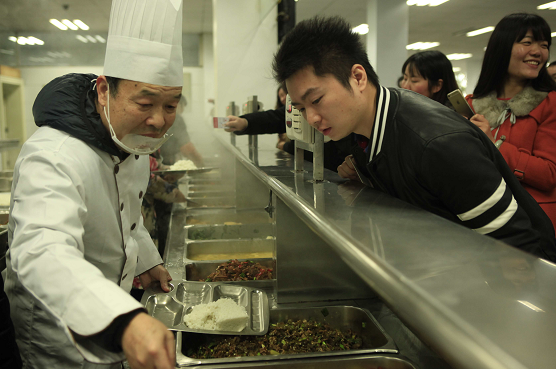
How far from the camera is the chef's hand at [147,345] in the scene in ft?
2.00

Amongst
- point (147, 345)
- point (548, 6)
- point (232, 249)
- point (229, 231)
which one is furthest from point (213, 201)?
point (548, 6)

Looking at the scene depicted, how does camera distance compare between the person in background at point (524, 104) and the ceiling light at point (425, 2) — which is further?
the ceiling light at point (425, 2)

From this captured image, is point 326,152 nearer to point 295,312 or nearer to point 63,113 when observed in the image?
point 295,312

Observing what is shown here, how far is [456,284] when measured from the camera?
0.51 metres

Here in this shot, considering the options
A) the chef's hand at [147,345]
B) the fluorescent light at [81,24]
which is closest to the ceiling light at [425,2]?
the fluorescent light at [81,24]

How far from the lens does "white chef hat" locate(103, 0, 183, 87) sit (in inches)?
44.8

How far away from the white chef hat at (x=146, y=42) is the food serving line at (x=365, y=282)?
0.53m

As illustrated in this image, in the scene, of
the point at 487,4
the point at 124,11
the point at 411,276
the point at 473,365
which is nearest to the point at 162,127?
the point at 124,11

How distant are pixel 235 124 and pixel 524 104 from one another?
177 cm

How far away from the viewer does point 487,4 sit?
7.71m

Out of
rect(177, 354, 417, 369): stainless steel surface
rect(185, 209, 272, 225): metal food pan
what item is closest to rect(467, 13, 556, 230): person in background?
rect(177, 354, 417, 369): stainless steel surface

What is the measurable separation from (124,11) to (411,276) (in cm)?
118

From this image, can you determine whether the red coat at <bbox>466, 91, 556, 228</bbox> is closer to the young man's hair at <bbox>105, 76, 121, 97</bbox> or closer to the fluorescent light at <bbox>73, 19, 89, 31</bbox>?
the young man's hair at <bbox>105, 76, 121, 97</bbox>

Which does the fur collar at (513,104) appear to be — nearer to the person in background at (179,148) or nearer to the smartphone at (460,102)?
the smartphone at (460,102)
